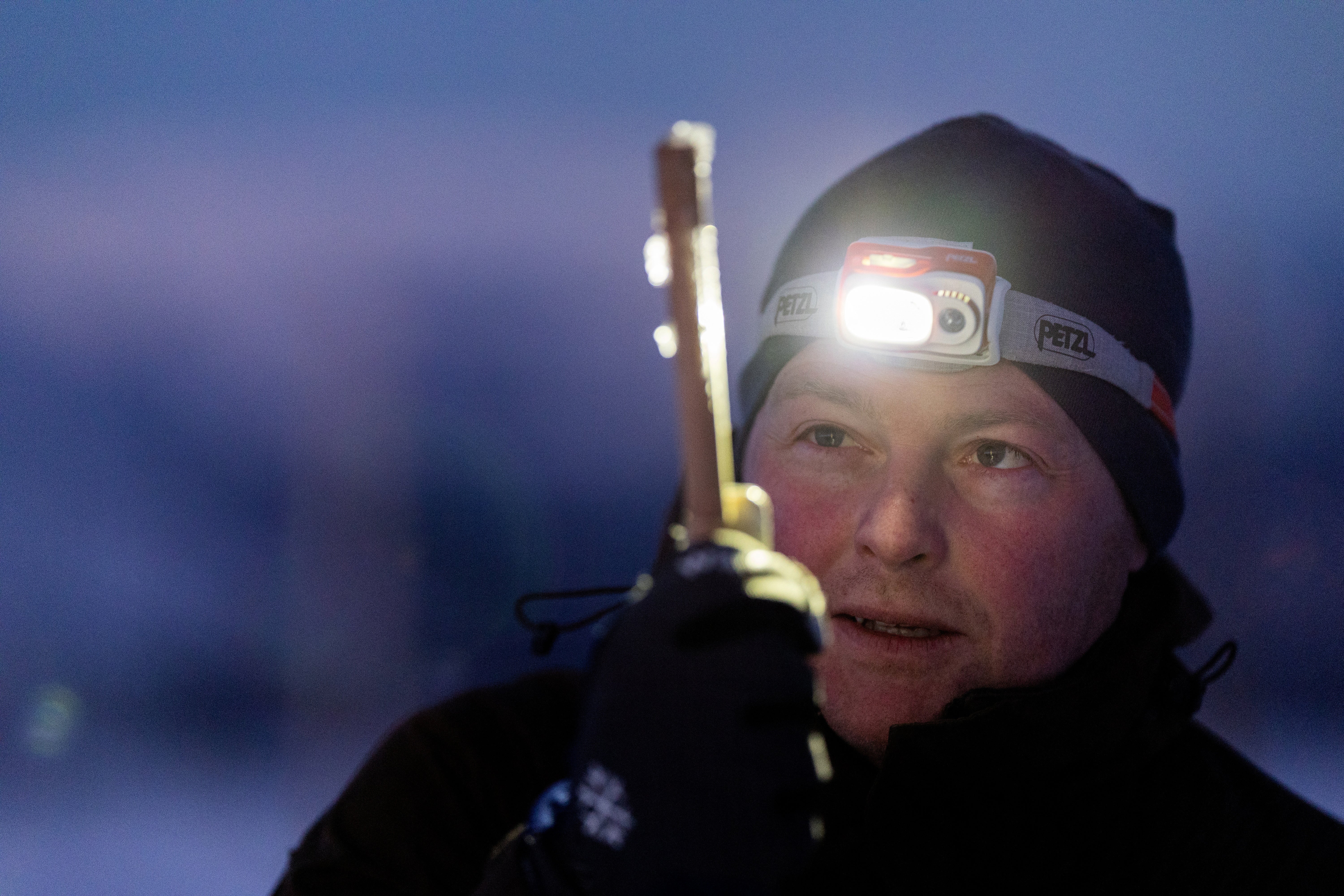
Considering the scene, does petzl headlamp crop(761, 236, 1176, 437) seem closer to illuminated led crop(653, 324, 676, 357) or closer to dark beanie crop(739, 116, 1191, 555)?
dark beanie crop(739, 116, 1191, 555)

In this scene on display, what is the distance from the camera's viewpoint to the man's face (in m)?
1.29

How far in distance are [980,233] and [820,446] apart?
0.38 m

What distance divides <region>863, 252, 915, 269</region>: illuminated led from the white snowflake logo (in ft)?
2.63

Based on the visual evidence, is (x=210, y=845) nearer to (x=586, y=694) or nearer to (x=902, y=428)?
(x=586, y=694)

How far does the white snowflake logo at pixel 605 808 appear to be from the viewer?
811 millimetres

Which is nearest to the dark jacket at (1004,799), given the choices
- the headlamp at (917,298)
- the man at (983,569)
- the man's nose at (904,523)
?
the man at (983,569)

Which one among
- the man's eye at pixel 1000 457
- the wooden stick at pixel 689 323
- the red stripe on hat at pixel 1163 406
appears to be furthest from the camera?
the red stripe on hat at pixel 1163 406

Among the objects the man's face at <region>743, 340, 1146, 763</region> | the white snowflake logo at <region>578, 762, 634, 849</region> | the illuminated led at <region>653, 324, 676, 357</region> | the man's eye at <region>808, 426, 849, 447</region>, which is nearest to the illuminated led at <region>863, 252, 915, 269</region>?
the man's face at <region>743, 340, 1146, 763</region>

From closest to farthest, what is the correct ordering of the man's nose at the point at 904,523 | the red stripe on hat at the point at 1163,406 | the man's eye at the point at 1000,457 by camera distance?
1. the man's nose at the point at 904,523
2. the man's eye at the point at 1000,457
3. the red stripe on hat at the point at 1163,406

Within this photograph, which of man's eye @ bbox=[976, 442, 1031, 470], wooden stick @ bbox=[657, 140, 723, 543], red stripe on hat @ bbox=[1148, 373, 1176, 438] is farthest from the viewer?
red stripe on hat @ bbox=[1148, 373, 1176, 438]

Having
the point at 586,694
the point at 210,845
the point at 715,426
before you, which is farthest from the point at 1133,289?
the point at 210,845

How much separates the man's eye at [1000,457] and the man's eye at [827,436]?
0.62ft

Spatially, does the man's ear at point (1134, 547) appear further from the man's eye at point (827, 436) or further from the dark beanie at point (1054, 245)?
the man's eye at point (827, 436)

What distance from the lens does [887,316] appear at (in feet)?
4.31
